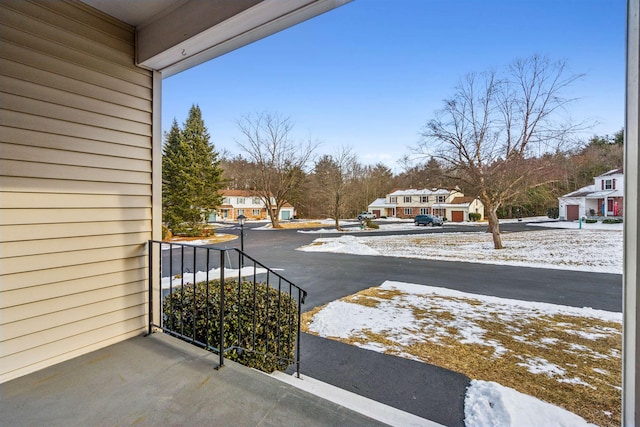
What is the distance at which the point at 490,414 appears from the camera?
1.68 m

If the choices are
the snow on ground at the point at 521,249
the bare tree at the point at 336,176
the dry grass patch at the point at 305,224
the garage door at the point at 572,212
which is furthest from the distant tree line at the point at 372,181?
the snow on ground at the point at 521,249

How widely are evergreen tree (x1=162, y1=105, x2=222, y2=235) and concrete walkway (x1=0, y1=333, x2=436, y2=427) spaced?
7.07 m

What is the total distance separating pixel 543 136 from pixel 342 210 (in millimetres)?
9346

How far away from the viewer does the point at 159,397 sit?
1200 mm

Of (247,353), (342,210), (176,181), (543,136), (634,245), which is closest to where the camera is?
(634,245)

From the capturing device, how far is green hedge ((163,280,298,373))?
172 cm

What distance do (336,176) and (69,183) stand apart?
12.5 metres

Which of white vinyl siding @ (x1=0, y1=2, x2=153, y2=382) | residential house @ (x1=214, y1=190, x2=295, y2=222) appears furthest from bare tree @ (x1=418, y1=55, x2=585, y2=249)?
residential house @ (x1=214, y1=190, x2=295, y2=222)

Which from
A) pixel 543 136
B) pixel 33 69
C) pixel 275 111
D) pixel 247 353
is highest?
pixel 275 111

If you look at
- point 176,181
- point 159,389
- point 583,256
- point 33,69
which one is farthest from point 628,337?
point 176,181

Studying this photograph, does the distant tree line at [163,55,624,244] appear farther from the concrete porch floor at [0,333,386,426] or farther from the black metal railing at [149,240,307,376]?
the concrete porch floor at [0,333,386,426]

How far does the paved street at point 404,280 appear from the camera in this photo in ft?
6.41

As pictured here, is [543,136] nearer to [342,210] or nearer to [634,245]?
[634,245]

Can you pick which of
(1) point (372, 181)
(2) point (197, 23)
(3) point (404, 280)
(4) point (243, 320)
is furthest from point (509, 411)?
(1) point (372, 181)
